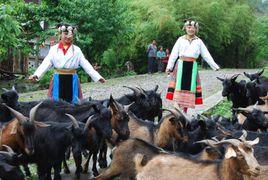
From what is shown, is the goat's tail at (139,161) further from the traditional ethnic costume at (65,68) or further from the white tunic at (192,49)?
the white tunic at (192,49)

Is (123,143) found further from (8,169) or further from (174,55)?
(174,55)

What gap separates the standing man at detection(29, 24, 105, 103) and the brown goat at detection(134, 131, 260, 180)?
254 cm

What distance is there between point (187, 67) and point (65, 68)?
2477 mm

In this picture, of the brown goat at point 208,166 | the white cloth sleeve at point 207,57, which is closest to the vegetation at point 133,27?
the white cloth sleeve at point 207,57

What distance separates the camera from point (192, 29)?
945 cm

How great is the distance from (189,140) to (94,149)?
1.25m

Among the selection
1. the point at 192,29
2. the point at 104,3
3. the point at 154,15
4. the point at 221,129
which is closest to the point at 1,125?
the point at 221,129

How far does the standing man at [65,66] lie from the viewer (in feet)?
26.8

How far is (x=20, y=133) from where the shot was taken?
20.8 ft

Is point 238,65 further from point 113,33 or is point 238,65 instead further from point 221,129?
point 221,129

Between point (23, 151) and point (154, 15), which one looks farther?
point (154, 15)

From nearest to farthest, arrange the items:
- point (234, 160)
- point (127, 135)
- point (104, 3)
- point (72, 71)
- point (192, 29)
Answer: point (234, 160), point (127, 135), point (72, 71), point (192, 29), point (104, 3)

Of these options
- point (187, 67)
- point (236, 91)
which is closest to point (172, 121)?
point (187, 67)

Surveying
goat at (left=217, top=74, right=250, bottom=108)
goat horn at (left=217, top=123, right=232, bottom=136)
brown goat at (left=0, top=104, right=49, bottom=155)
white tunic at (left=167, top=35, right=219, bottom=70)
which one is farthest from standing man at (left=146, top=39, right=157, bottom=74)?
brown goat at (left=0, top=104, right=49, bottom=155)
